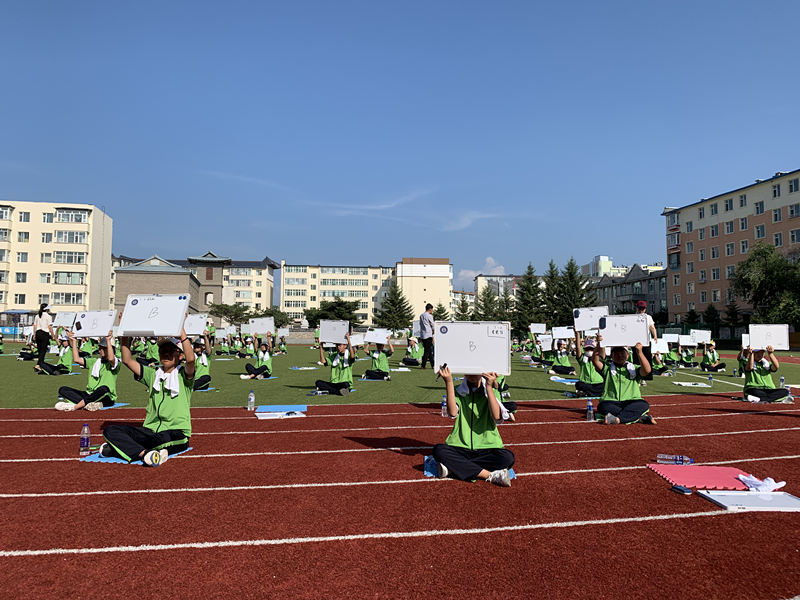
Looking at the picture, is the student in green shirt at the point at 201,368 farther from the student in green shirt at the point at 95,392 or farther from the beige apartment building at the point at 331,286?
the beige apartment building at the point at 331,286

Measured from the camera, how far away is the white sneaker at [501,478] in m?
6.60

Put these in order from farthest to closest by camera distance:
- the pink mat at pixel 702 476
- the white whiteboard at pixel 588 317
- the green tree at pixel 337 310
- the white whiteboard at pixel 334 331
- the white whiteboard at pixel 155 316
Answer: the green tree at pixel 337 310, the white whiteboard at pixel 334 331, the white whiteboard at pixel 588 317, the white whiteboard at pixel 155 316, the pink mat at pixel 702 476

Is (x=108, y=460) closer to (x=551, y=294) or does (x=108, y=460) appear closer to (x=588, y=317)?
(x=588, y=317)

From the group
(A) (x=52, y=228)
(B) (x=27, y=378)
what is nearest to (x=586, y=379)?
(B) (x=27, y=378)

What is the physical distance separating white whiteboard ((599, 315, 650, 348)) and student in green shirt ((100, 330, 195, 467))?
7.73m

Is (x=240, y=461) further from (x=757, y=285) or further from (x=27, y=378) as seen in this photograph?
(x=757, y=285)

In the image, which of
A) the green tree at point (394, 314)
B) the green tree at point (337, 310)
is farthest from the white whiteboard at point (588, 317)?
the green tree at point (394, 314)

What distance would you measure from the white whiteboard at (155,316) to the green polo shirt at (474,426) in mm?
4215

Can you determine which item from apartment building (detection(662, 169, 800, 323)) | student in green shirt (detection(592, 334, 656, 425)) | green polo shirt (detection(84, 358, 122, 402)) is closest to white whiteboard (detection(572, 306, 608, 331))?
student in green shirt (detection(592, 334, 656, 425))

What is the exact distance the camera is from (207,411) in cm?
1280

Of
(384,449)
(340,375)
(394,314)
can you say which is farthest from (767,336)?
(394,314)

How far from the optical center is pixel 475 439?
7137 millimetres

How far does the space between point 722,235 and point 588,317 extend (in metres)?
70.4

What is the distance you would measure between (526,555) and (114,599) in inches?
134
